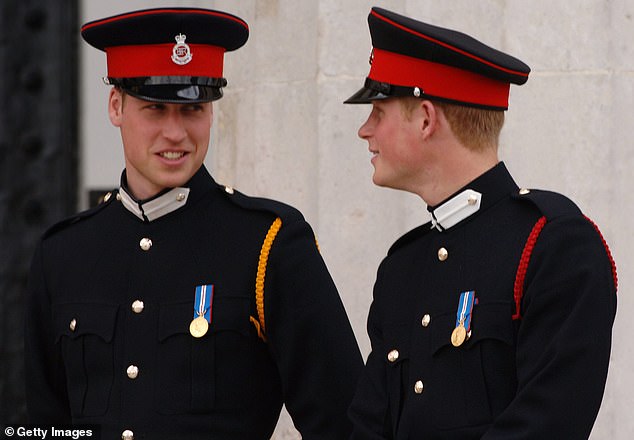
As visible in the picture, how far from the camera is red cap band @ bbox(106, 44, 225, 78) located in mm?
4270

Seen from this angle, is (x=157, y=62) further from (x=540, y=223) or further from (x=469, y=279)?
(x=540, y=223)

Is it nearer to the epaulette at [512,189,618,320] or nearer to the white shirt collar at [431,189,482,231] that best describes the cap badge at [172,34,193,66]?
the white shirt collar at [431,189,482,231]

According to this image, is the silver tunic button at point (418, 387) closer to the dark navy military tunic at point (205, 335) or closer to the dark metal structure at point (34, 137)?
the dark navy military tunic at point (205, 335)

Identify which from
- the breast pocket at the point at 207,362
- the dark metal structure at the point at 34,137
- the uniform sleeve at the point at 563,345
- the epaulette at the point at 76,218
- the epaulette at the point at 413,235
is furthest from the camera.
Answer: the dark metal structure at the point at 34,137

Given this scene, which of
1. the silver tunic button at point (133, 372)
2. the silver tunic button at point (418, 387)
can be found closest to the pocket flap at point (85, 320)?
the silver tunic button at point (133, 372)

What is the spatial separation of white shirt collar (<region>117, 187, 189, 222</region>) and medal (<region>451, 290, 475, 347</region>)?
1020 mm

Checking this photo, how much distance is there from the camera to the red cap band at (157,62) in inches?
168

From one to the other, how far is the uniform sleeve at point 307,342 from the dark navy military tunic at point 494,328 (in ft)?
0.79

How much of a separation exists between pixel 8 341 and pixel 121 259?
7.88 ft

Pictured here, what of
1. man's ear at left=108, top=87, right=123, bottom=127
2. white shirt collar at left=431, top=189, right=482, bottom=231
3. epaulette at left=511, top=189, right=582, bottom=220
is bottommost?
white shirt collar at left=431, top=189, right=482, bottom=231

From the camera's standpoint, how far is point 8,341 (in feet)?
21.6

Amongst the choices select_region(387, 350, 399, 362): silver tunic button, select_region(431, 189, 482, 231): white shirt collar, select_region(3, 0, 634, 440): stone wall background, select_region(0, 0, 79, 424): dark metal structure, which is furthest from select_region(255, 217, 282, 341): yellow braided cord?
select_region(0, 0, 79, 424): dark metal structure

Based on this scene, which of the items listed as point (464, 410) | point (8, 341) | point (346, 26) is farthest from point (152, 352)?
point (8, 341)

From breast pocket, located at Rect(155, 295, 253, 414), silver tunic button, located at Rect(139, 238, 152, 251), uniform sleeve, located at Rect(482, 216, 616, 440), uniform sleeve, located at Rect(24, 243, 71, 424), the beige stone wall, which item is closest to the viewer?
uniform sleeve, located at Rect(482, 216, 616, 440)
